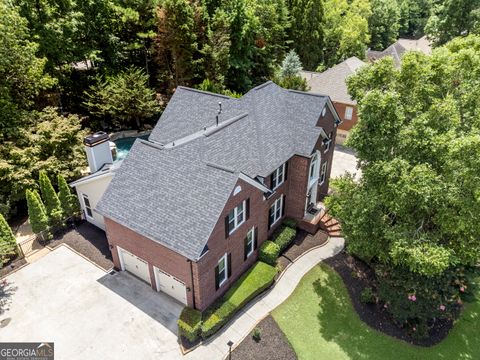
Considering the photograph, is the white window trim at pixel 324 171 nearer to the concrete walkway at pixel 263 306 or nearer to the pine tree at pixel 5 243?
the concrete walkway at pixel 263 306

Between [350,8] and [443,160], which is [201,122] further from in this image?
[350,8]

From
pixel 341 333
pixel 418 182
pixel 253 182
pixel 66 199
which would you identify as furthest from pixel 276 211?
pixel 66 199

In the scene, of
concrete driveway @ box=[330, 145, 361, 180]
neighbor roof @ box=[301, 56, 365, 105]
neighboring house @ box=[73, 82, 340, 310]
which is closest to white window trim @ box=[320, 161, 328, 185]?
neighboring house @ box=[73, 82, 340, 310]

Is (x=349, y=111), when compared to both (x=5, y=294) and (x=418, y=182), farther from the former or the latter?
(x=5, y=294)

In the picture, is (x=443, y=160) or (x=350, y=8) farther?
(x=350, y=8)

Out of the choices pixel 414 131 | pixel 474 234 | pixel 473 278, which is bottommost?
pixel 473 278

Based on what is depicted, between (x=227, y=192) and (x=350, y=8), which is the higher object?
(x=350, y=8)

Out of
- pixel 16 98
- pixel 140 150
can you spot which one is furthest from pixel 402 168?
pixel 16 98
